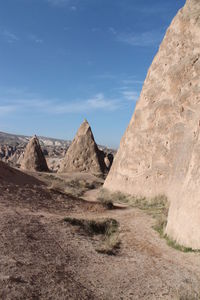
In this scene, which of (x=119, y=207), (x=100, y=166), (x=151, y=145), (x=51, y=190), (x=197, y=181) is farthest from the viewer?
(x=100, y=166)

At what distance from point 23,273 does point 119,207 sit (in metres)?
8.45

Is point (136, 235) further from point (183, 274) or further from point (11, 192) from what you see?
point (11, 192)

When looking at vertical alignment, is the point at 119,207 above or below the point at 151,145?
below

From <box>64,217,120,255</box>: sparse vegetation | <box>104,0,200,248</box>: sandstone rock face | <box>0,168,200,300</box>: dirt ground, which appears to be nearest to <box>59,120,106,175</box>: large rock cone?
<box>104,0,200,248</box>: sandstone rock face

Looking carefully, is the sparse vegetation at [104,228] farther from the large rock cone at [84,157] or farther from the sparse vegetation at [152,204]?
the large rock cone at [84,157]

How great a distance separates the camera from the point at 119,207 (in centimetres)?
1233

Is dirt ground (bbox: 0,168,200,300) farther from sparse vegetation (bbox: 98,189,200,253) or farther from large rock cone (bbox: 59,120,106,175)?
large rock cone (bbox: 59,120,106,175)

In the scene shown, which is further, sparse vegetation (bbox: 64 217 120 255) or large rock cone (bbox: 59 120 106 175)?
large rock cone (bbox: 59 120 106 175)

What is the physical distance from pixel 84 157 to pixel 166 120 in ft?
38.6

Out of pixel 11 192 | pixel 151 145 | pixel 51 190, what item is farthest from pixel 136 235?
pixel 151 145

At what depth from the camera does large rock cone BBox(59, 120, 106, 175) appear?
24.5 m

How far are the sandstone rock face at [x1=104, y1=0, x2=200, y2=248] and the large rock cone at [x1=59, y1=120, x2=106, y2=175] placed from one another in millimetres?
Answer: 7834

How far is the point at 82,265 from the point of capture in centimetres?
508

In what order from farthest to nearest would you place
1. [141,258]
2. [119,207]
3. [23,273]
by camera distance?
[119,207], [141,258], [23,273]
